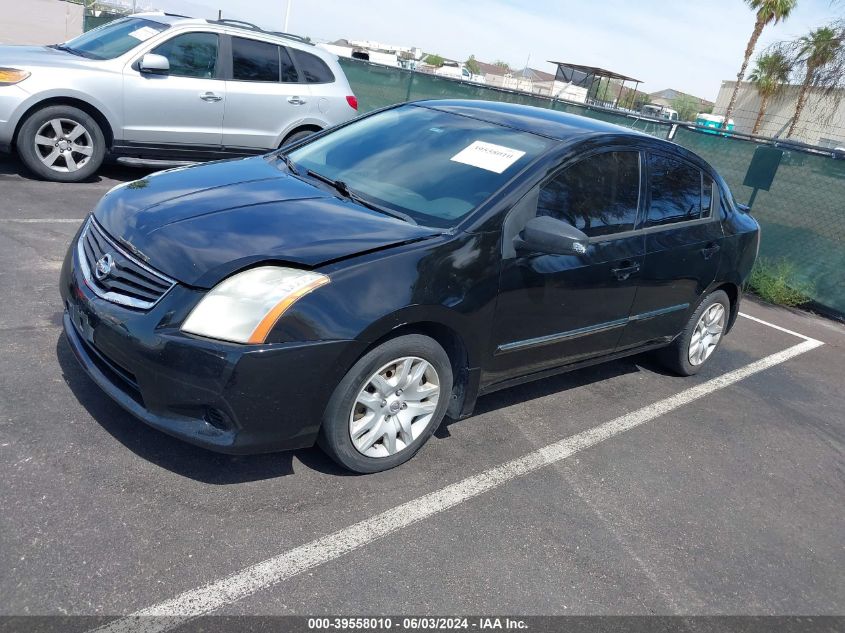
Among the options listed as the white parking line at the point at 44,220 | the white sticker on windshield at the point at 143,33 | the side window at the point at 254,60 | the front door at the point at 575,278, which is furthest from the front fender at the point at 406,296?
the white sticker on windshield at the point at 143,33

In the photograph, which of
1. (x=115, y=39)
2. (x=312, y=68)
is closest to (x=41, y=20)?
(x=115, y=39)

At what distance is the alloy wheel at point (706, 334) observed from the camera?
17.3 feet

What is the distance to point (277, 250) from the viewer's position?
294cm

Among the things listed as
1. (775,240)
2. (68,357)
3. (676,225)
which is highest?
(676,225)

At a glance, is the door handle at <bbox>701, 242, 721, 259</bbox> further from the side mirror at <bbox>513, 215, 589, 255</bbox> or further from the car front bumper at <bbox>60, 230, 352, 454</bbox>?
the car front bumper at <bbox>60, 230, 352, 454</bbox>

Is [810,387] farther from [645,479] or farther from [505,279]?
[505,279]

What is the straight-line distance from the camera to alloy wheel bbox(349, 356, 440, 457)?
3.13m

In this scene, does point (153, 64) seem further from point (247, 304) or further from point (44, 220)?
point (247, 304)

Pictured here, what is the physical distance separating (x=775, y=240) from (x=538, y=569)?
7.29 metres

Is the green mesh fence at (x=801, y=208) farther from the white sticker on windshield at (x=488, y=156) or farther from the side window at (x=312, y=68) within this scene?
the white sticker on windshield at (x=488, y=156)

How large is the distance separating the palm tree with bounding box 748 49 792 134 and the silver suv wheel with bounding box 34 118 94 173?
1046 inches

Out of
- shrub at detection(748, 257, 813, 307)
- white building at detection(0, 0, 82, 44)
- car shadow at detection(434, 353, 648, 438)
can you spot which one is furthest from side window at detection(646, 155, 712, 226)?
white building at detection(0, 0, 82, 44)

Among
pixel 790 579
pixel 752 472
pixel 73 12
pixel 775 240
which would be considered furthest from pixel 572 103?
pixel 73 12

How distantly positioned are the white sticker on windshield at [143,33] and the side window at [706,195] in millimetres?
6022
